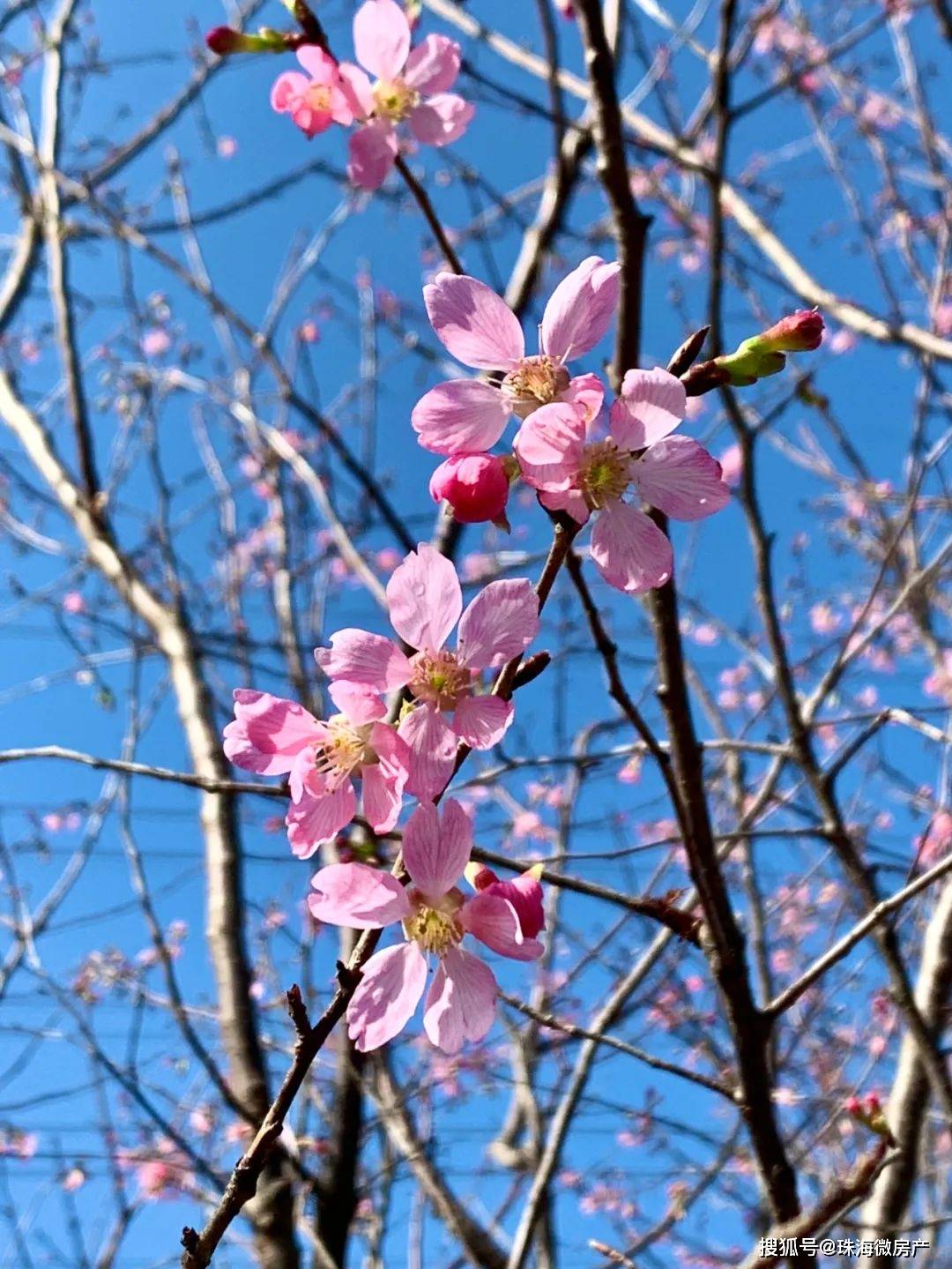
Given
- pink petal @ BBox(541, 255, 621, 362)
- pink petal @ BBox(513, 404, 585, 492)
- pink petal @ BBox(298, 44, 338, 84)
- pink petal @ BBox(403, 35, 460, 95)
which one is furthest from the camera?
pink petal @ BBox(403, 35, 460, 95)

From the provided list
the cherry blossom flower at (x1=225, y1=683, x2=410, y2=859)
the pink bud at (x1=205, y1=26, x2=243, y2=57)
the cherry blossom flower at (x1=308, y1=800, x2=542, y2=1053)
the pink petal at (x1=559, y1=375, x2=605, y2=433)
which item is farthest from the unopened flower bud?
the cherry blossom flower at (x1=308, y1=800, x2=542, y2=1053)

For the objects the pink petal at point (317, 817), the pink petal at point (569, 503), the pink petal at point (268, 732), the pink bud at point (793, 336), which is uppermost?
the pink bud at point (793, 336)

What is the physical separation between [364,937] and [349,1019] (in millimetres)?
112

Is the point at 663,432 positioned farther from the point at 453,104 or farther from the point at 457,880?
the point at 453,104

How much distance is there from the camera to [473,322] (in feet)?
2.78

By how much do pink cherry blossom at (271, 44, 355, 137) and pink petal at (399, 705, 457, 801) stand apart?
36.1 inches

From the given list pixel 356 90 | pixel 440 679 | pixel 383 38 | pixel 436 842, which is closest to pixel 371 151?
pixel 356 90

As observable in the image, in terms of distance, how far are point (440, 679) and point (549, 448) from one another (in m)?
0.21

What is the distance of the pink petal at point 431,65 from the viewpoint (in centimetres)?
138

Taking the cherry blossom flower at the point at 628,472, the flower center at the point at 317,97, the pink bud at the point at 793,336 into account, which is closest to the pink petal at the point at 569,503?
the cherry blossom flower at the point at 628,472

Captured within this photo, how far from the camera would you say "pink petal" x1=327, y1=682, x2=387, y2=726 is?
2.50 feet

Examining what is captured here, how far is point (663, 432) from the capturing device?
758 mm

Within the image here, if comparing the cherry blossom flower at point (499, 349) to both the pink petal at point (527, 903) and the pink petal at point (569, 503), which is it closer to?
the pink petal at point (569, 503)

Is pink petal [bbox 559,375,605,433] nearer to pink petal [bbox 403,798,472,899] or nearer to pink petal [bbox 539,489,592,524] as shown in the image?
pink petal [bbox 539,489,592,524]
